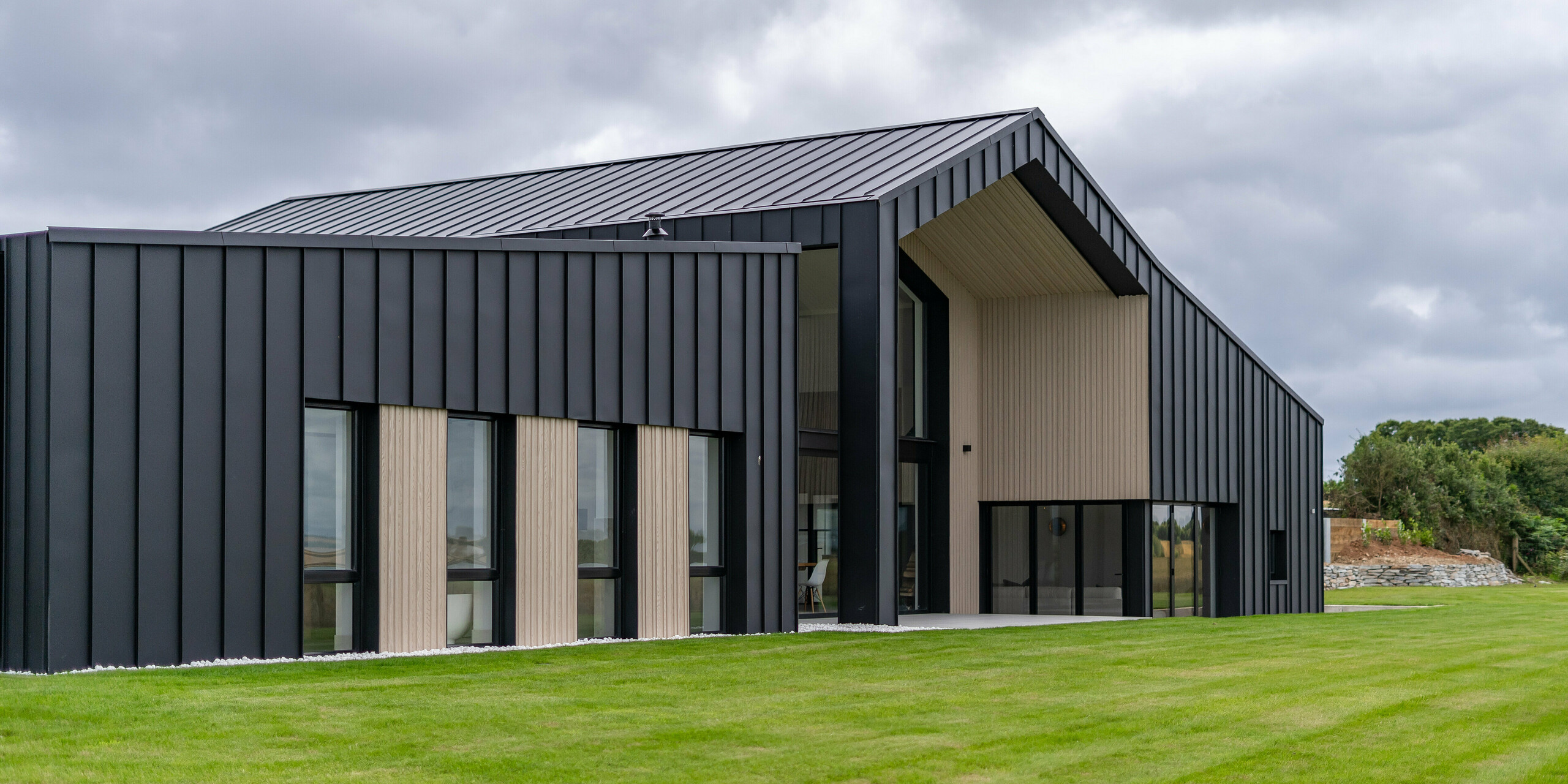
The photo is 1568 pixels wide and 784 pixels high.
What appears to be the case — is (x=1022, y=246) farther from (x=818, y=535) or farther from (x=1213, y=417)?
(x=818, y=535)

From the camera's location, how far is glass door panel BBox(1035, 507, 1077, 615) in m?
23.9

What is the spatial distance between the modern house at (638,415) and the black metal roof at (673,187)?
108 mm

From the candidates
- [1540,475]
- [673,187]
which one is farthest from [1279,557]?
[1540,475]

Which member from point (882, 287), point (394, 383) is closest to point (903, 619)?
point (882, 287)

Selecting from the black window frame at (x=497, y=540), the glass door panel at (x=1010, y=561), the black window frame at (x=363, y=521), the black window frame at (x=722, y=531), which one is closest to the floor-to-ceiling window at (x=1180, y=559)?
the glass door panel at (x=1010, y=561)

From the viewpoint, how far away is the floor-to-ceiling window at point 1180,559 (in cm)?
2403

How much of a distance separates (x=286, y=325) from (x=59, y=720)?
15.1ft

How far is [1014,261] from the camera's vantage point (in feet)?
76.6

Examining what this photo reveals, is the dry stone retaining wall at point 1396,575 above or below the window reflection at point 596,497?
below

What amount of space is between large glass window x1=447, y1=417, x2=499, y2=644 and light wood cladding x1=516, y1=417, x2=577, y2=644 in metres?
0.27

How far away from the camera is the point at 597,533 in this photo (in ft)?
48.5

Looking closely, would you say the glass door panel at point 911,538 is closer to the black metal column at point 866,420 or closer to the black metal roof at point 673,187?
the black metal column at point 866,420

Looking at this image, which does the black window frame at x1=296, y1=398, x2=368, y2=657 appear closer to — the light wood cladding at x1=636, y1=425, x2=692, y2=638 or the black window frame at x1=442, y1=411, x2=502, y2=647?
the black window frame at x1=442, y1=411, x2=502, y2=647

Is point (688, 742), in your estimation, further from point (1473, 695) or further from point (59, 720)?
point (1473, 695)
